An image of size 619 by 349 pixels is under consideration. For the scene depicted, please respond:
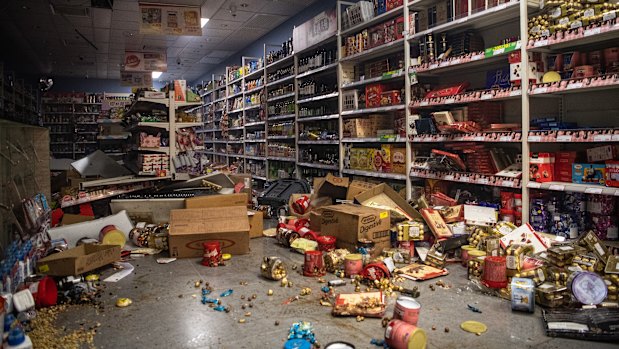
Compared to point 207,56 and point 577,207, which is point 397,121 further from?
point 207,56

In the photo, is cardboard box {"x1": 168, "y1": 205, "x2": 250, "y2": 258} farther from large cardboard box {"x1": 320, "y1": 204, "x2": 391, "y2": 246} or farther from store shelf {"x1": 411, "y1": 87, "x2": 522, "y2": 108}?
store shelf {"x1": 411, "y1": 87, "x2": 522, "y2": 108}

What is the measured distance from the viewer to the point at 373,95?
6.00 meters

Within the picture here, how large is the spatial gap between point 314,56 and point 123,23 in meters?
5.07

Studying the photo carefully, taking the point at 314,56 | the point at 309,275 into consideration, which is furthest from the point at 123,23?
the point at 309,275

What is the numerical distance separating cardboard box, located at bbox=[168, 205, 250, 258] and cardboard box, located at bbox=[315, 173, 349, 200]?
4.52 ft

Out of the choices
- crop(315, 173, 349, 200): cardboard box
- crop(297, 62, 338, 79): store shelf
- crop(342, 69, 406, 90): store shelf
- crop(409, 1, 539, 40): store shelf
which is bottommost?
crop(315, 173, 349, 200): cardboard box

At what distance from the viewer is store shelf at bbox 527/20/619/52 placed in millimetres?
3375

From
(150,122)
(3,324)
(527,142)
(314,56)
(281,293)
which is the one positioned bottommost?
(281,293)

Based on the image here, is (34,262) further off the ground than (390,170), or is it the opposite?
(390,170)

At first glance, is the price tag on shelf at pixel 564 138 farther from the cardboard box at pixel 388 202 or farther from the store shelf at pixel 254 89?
the store shelf at pixel 254 89

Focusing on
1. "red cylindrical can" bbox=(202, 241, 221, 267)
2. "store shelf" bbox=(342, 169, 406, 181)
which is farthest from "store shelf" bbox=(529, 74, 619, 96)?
"red cylindrical can" bbox=(202, 241, 221, 267)

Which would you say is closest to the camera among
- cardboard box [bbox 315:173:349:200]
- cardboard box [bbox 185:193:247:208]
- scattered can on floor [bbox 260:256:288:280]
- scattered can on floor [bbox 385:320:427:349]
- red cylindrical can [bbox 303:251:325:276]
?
scattered can on floor [bbox 385:320:427:349]

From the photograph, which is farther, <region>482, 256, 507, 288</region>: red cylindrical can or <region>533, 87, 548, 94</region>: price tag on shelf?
<region>533, 87, 548, 94</region>: price tag on shelf

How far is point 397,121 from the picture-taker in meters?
5.76
